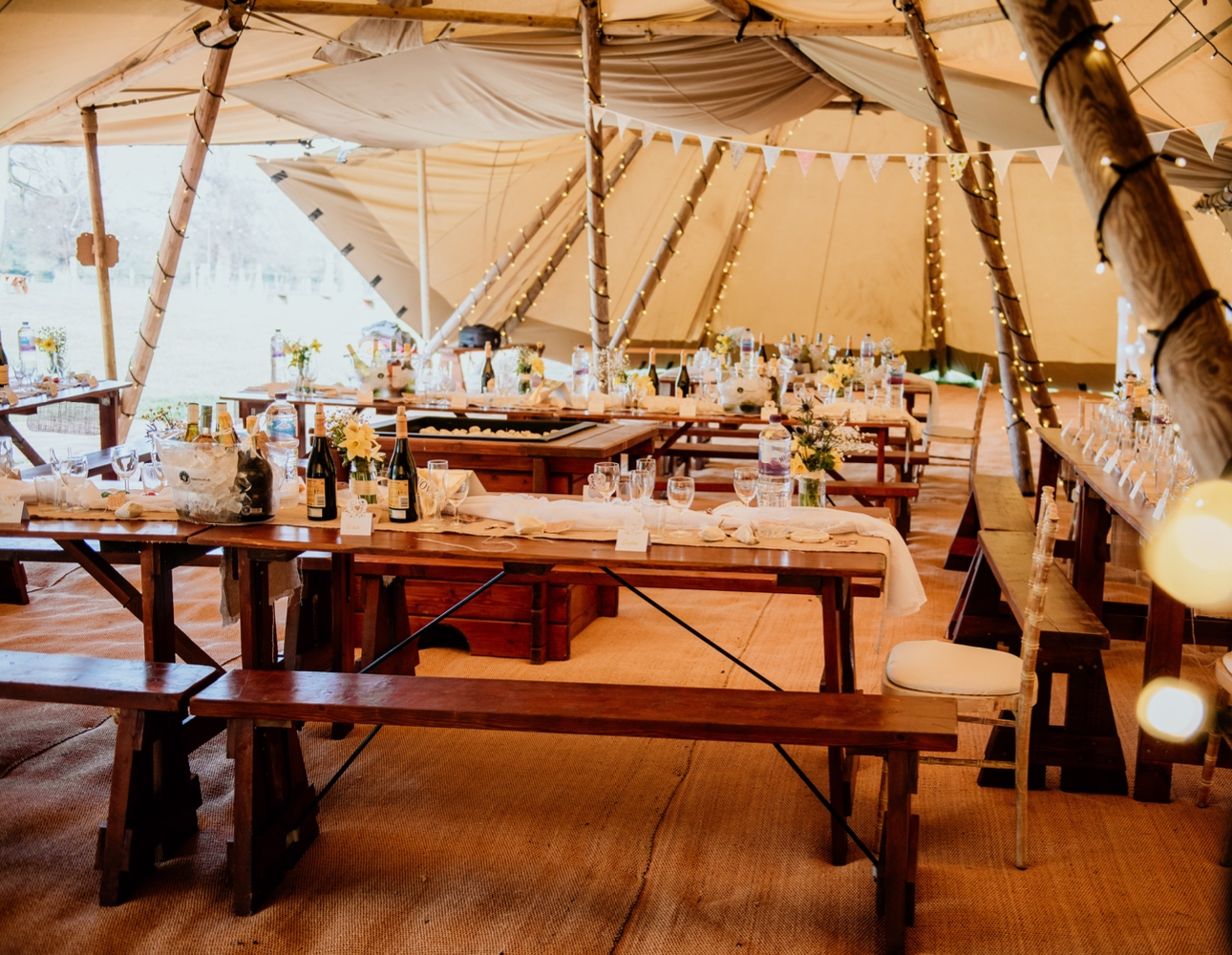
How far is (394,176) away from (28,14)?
5021 millimetres

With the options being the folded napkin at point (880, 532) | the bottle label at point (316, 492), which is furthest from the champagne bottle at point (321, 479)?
the folded napkin at point (880, 532)

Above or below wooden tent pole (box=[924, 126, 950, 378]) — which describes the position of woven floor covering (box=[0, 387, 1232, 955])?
below

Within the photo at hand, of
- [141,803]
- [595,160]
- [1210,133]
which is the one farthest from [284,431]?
[1210,133]

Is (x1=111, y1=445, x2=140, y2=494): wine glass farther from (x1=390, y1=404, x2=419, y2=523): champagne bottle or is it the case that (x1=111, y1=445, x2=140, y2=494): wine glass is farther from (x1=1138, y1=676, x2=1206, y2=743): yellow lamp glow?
(x1=1138, y1=676, x2=1206, y2=743): yellow lamp glow

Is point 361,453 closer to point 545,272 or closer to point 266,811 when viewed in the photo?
point 266,811

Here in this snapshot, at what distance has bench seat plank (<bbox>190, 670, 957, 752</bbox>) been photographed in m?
2.31

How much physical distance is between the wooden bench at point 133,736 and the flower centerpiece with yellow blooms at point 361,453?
0.62 metres

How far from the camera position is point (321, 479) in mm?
2910

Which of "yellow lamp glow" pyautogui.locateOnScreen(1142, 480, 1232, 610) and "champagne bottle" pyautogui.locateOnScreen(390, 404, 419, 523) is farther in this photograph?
"champagne bottle" pyautogui.locateOnScreen(390, 404, 419, 523)

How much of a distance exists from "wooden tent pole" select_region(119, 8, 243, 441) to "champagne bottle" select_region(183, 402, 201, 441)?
12.9 feet

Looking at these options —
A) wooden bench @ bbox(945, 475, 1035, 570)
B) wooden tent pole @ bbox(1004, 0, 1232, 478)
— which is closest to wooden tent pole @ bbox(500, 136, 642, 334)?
wooden bench @ bbox(945, 475, 1035, 570)

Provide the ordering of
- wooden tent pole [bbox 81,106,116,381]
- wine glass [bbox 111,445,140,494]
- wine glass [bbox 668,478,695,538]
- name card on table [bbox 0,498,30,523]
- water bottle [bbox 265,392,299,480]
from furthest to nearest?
wooden tent pole [bbox 81,106,116,381], water bottle [bbox 265,392,299,480], wine glass [bbox 111,445,140,494], wine glass [bbox 668,478,695,538], name card on table [bbox 0,498,30,523]

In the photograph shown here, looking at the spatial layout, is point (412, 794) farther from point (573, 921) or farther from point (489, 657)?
point (489, 657)

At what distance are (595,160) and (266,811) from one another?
17.0ft
